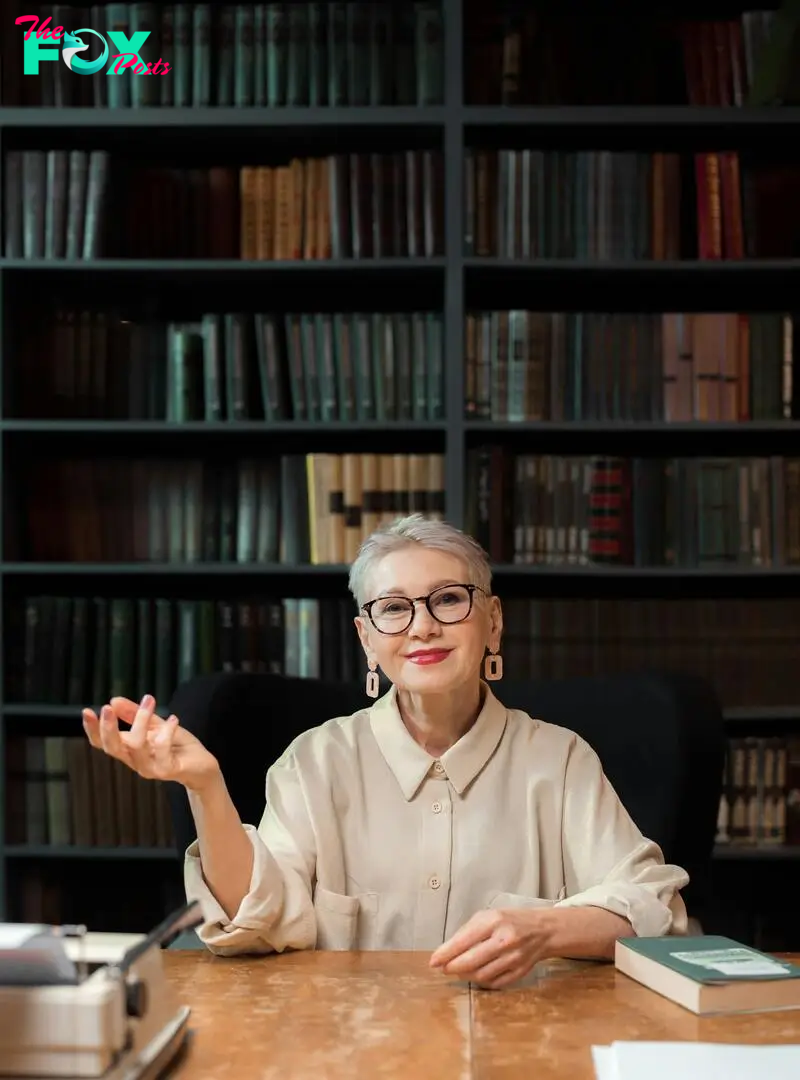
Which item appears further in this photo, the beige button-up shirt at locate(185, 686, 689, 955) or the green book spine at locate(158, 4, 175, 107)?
the green book spine at locate(158, 4, 175, 107)

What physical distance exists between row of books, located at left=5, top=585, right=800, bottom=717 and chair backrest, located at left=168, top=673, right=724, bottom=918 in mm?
741

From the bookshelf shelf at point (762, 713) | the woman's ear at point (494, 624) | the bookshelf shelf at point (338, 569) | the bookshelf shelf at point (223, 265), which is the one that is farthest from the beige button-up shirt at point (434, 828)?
the bookshelf shelf at point (223, 265)

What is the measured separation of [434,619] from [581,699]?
59cm

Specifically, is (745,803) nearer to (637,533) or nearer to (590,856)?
(637,533)

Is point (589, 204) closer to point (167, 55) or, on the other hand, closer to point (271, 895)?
point (167, 55)

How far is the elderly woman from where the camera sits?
5.19 ft

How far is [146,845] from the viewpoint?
2898 mm

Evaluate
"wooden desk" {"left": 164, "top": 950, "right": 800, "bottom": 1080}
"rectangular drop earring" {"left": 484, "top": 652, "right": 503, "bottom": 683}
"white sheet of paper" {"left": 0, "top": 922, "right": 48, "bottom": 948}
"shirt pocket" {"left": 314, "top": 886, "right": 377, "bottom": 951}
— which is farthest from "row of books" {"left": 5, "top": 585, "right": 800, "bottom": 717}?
"white sheet of paper" {"left": 0, "top": 922, "right": 48, "bottom": 948}

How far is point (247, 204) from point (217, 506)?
2.45 feet

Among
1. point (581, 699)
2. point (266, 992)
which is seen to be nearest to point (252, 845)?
point (266, 992)

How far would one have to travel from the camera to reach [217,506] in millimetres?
2961

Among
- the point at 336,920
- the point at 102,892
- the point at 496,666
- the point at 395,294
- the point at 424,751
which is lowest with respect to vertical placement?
the point at 102,892

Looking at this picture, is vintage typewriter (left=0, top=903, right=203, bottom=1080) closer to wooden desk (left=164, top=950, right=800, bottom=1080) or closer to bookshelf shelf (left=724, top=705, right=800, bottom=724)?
wooden desk (left=164, top=950, right=800, bottom=1080)

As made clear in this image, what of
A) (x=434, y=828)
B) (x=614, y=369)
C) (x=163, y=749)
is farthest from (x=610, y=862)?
(x=614, y=369)
